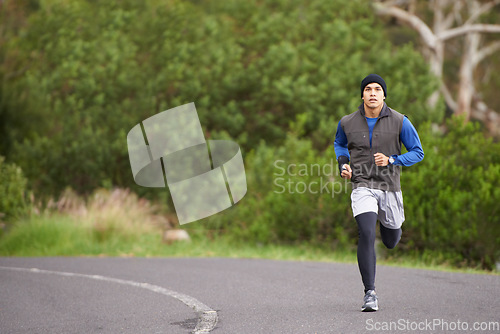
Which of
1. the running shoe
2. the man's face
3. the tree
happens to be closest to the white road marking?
the running shoe

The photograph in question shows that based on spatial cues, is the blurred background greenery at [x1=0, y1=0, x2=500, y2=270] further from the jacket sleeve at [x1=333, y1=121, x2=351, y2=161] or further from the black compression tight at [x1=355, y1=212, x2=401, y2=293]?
the black compression tight at [x1=355, y1=212, x2=401, y2=293]

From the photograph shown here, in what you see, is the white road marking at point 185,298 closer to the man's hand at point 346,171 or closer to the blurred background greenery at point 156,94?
the man's hand at point 346,171

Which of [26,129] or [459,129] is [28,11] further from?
[459,129]

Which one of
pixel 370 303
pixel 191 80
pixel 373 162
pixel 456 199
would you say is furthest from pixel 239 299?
pixel 191 80

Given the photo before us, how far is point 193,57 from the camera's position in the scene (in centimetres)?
2186

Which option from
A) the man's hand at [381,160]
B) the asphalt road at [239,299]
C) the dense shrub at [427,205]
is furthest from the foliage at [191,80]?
the man's hand at [381,160]

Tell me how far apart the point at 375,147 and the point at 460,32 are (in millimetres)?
25980

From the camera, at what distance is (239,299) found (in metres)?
7.14

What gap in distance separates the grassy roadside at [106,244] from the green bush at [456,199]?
1.63m

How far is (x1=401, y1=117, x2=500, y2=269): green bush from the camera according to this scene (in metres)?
11.1

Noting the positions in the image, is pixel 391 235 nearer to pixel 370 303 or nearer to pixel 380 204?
pixel 380 204

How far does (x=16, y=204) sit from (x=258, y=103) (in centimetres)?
829

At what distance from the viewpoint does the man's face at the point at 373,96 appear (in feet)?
20.0

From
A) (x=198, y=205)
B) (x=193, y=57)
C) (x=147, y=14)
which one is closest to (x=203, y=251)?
(x=198, y=205)
